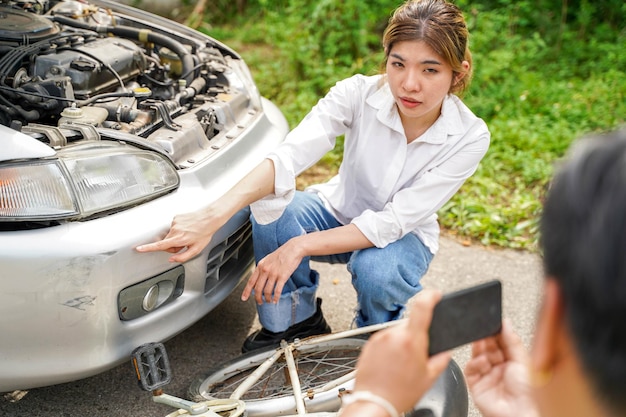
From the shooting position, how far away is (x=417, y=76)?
251 cm

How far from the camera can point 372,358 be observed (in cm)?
111

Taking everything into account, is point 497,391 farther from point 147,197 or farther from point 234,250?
point 234,250

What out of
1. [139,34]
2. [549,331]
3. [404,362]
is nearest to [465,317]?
[404,362]

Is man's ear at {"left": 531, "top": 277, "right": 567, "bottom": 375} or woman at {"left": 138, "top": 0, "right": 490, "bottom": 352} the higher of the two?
man's ear at {"left": 531, "top": 277, "right": 567, "bottom": 375}

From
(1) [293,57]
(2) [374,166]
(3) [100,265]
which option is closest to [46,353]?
(3) [100,265]

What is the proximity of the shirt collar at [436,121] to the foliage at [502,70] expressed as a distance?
4.64 feet

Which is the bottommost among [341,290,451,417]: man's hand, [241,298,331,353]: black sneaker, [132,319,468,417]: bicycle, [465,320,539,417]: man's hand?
[241,298,331,353]: black sneaker

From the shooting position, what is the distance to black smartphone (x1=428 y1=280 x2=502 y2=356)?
3.63 feet

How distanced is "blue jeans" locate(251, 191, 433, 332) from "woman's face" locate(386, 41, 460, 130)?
1.65ft

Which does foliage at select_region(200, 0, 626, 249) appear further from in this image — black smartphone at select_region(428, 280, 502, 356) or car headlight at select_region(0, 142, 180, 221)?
black smartphone at select_region(428, 280, 502, 356)

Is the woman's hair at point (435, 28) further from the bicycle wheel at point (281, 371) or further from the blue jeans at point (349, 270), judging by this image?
the bicycle wheel at point (281, 371)

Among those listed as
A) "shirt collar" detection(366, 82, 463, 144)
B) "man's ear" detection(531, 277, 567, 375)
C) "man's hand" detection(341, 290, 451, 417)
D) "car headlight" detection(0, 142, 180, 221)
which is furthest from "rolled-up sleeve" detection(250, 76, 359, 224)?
"man's ear" detection(531, 277, 567, 375)

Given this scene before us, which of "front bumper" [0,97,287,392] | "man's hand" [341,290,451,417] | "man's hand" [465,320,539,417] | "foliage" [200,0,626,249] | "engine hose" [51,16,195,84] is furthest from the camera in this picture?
"foliage" [200,0,626,249]

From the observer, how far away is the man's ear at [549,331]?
0.88 meters
